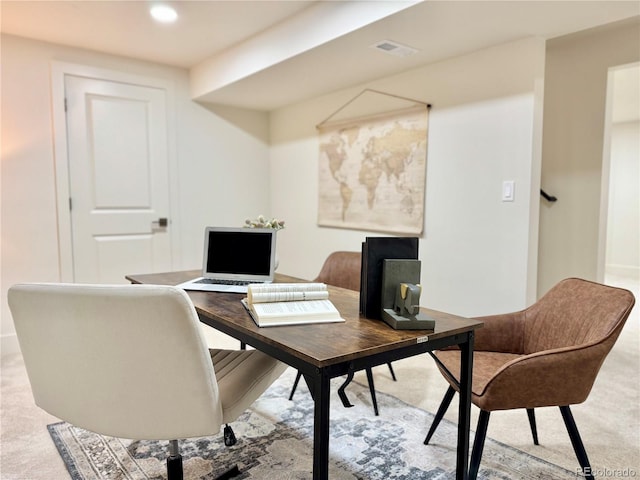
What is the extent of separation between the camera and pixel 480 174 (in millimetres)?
2785

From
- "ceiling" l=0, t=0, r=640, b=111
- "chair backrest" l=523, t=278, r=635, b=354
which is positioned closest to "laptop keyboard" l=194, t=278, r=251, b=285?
"chair backrest" l=523, t=278, r=635, b=354

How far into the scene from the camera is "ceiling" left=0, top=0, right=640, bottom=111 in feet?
7.14

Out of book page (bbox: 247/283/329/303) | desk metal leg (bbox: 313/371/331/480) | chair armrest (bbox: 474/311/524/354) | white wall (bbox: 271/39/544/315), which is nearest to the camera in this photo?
desk metal leg (bbox: 313/371/331/480)

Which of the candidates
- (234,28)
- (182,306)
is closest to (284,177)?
(234,28)

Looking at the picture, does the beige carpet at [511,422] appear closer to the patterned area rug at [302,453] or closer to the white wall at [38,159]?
the patterned area rug at [302,453]

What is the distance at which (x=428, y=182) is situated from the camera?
3.08 meters

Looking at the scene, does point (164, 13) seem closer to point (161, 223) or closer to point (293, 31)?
point (293, 31)

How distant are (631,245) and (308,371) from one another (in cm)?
673

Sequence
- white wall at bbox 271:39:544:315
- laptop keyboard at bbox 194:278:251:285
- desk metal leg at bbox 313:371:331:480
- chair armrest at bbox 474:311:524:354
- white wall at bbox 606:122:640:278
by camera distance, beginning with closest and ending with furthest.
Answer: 1. desk metal leg at bbox 313:371:331:480
2. chair armrest at bbox 474:311:524:354
3. laptop keyboard at bbox 194:278:251:285
4. white wall at bbox 271:39:544:315
5. white wall at bbox 606:122:640:278

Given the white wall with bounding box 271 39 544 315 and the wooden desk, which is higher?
the white wall with bounding box 271 39 544 315

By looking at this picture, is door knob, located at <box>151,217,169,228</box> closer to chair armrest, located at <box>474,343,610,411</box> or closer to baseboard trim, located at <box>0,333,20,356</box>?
baseboard trim, located at <box>0,333,20,356</box>

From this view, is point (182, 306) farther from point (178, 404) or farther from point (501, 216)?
point (501, 216)

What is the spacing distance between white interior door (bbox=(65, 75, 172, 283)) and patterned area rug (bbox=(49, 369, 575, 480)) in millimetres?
1726

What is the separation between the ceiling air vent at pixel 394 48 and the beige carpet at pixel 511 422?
77.9 inches
